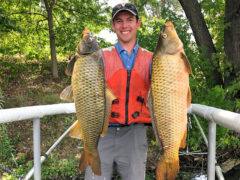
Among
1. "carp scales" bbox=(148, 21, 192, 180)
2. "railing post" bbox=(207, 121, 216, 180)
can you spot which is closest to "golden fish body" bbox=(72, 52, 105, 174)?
"carp scales" bbox=(148, 21, 192, 180)

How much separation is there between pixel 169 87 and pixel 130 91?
63 cm

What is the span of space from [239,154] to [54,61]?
9.00 metres

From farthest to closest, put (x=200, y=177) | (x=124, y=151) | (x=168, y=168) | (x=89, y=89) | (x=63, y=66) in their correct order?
(x=63, y=66)
(x=200, y=177)
(x=124, y=151)
(x=168, y=168)
(x=89, y=89)

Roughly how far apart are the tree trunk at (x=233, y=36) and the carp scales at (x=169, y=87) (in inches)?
179

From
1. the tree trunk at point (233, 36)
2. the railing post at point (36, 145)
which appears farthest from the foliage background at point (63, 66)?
the railing post at point (36, 145)

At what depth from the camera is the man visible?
8.14 feet

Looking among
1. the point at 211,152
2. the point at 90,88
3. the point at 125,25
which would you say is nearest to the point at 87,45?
the point at 90,88

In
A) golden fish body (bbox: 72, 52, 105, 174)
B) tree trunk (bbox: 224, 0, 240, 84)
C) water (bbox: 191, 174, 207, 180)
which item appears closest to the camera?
golden fish body (bbox: 72, 52, 105, 174)

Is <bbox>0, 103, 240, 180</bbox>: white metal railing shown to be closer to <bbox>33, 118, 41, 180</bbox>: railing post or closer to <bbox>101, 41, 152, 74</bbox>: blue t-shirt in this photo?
<bbox>33, 118, 41, 180</bbox>: railing post

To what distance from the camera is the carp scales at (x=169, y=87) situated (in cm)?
193

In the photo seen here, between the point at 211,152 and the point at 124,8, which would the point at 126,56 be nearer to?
the point at 124,8

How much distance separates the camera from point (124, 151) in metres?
2.57

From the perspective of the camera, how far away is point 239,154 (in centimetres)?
551

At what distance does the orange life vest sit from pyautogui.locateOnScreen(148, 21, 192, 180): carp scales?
0.49m
